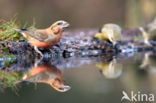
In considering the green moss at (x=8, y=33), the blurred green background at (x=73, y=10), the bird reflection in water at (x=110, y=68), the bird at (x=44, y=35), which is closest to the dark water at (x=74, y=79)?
the bird reflection in water at (x=110, y=68)

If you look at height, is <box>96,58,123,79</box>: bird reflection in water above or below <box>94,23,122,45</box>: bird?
below

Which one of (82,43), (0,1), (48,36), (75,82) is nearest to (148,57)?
A: (82,43)

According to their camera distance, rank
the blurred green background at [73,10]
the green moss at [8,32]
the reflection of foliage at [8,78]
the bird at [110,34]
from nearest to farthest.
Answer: the reflection of foliage at [8,78] → the green moss at [8,32] → the bird at [110,34] → the blurred green background at [73,10]

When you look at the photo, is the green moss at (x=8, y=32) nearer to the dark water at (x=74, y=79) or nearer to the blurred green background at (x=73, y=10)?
the dark water at (x=74, y=79)

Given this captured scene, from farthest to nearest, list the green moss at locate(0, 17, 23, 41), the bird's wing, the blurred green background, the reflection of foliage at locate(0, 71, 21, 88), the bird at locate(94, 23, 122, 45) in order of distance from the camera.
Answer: the blurred green background, the bird at locate(94, 23, 122, 45), the green moss at locate(0, 17, 23, 41), the bird's wing, the reflection of foliage at locate(0, 71, 21, 88)

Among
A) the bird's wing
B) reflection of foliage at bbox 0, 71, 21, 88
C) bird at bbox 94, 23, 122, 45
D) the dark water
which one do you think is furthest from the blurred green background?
reflection of foliage at bbox 0, 71, 21, 88

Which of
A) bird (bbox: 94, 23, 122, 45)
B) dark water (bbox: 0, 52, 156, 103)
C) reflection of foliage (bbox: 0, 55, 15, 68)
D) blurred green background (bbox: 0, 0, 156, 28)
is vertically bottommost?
dark water (bbox: 0, 52, 156, 103)

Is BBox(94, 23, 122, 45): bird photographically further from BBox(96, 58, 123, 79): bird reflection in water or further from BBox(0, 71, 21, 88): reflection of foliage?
BBox(0, 71, 21, 88): reflection of foliage

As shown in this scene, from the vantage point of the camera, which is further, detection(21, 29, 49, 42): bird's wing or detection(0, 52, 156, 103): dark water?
detection(21, 29, 49, 42): bird's wing

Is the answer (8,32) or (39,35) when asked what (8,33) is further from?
(39,35)
